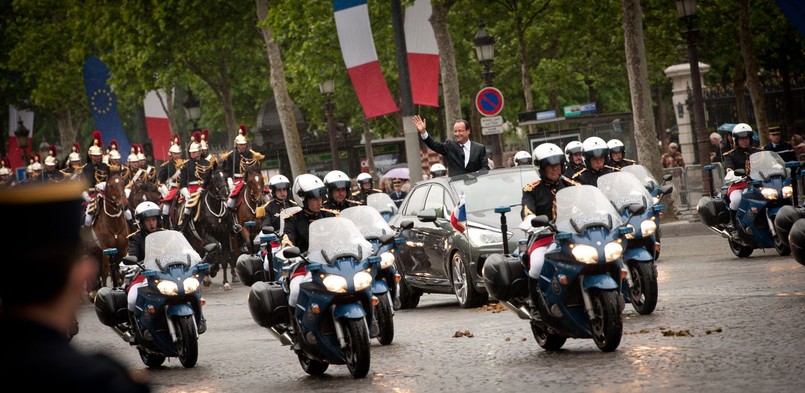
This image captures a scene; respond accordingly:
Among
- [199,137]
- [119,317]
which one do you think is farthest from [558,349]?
[199,137]

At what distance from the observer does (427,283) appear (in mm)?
16078

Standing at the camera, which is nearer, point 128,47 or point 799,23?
point 799,23

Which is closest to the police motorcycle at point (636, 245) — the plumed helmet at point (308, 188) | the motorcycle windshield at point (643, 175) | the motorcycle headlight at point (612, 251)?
the motorcycle headlight at point (612, 251)

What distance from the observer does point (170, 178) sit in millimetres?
27062

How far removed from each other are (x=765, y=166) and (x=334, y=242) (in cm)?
821

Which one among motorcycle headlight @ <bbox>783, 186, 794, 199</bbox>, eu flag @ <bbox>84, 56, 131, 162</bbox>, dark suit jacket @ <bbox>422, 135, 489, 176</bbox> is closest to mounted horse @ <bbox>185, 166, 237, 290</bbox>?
dark suit jacket @ <bbox>422, 135, 489, 176</bbox>

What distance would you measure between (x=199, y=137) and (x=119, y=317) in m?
14.1

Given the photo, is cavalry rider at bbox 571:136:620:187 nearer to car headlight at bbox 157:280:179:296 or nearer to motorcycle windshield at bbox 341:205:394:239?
motorcycle windshield at bbox 341:205:394:239

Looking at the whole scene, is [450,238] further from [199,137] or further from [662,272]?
[199,137]

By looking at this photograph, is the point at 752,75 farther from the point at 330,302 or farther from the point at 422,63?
the point at 330,302

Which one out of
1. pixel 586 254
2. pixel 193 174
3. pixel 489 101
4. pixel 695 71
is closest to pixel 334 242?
pixel 586 254

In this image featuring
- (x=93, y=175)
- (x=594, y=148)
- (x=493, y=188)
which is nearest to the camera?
(x=594, y=148)

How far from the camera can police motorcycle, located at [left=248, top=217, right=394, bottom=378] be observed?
990cm

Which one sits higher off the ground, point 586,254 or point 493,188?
point 493,188
